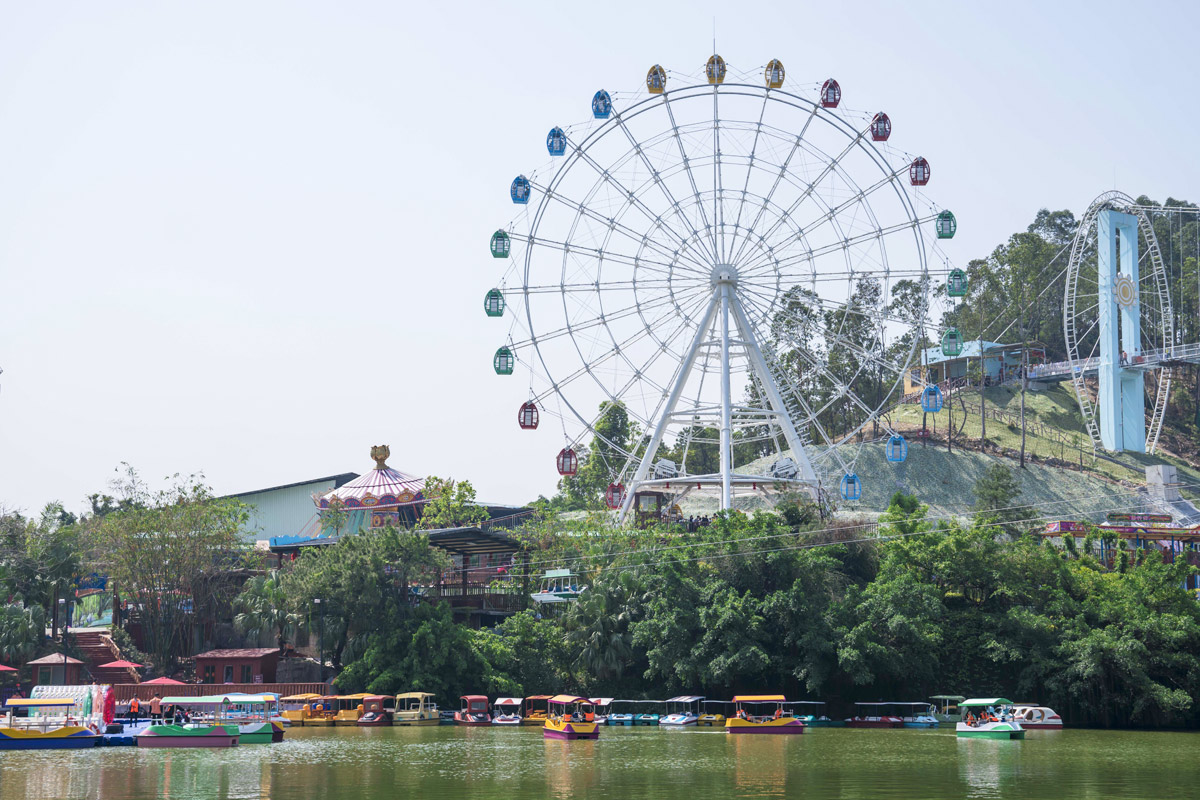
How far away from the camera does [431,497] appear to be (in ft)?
314

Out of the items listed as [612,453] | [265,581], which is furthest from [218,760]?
[612,453]

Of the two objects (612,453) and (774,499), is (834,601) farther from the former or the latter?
(612,453)

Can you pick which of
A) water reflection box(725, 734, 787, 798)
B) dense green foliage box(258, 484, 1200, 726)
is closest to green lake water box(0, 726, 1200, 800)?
water reflection box(725, 734, 787, 798)

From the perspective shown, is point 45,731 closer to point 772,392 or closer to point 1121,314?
point 772,392

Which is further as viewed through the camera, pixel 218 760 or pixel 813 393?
pixel 813 393

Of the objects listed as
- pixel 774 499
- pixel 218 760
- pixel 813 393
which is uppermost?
pixel 813 393

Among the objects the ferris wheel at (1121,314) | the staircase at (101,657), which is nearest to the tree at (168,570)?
the staircase at (101,657)

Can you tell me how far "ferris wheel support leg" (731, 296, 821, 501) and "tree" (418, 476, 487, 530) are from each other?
26.3 meters

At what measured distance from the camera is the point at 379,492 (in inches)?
3799

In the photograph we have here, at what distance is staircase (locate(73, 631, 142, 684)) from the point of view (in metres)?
66.3

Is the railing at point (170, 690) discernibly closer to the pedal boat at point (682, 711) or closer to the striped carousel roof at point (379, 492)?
the pedal boat at point (682, 711)

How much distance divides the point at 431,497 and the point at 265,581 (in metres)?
25.4

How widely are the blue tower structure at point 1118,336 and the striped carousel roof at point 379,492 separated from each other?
184ft

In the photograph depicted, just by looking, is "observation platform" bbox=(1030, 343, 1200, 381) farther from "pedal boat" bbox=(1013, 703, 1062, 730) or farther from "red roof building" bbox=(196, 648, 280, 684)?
"red roof building" bbox=(196, 648, 280, 684)
